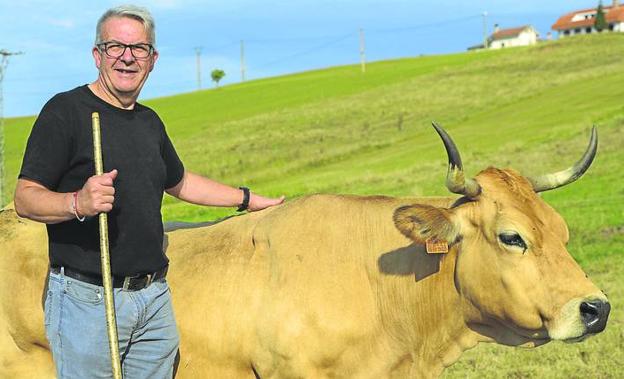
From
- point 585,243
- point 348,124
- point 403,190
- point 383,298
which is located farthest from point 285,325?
point 348,124

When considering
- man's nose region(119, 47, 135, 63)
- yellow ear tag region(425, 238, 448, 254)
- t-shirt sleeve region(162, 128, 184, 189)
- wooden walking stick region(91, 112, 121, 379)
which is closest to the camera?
wooden walking stick region(91, 112, 121, 379)

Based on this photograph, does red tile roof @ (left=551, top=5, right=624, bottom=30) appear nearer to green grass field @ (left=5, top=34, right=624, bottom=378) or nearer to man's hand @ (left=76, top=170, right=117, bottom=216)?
green grass field @ (left=5, top=34, right=624, bottom=378)

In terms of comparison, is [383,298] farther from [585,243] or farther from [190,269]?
[585,243]

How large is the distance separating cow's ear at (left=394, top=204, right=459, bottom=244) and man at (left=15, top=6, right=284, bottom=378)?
1746 mm

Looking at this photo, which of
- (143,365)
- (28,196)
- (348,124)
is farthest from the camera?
(348,124)

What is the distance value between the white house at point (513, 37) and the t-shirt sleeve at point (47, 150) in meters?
154

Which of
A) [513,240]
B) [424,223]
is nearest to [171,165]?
[424,223]

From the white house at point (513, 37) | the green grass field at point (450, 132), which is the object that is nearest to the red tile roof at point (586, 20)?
the white house at point (513, 37)

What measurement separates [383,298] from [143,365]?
70.6 inches

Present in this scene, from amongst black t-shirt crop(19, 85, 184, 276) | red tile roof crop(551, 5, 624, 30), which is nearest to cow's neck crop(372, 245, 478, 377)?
black t-shirt crop(19, 85, 184, 276)

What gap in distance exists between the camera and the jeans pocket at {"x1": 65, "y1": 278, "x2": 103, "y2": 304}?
4.70 metres

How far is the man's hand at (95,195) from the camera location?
430cm

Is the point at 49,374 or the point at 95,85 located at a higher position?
the point at 95,85

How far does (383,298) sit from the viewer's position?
599 centimetres
